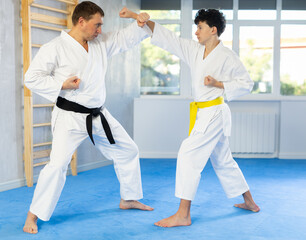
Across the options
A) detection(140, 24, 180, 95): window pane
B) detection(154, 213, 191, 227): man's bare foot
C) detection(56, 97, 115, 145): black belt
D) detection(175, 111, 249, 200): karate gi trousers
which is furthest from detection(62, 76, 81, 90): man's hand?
detection(140, 24, 180, 95): window pane

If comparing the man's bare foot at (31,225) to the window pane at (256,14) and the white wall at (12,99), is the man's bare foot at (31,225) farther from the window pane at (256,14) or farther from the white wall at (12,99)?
the window pane at (256,14)

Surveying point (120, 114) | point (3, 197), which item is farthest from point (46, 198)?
point (120, 114)

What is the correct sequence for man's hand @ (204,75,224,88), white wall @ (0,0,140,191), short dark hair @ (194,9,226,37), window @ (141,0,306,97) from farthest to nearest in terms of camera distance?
window @ (141,0,306,97)
white wall @ (0,0,140,191)
short dark hair @ (194,9,226,37)
man's hand @ (204,75,224,88)

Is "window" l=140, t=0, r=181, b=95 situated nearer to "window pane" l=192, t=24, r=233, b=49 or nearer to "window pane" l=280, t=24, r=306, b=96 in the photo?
"window pane" l=192, t=24, r=233, b=49

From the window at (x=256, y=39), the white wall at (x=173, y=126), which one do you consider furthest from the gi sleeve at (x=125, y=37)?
the window at (x=256, y=39)

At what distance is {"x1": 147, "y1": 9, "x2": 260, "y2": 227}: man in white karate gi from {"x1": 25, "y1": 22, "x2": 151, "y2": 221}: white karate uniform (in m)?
0.37

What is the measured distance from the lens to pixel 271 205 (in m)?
3.08

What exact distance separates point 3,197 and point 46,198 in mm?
1026

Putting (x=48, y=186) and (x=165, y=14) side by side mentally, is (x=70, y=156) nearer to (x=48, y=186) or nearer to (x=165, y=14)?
(x=48, y=186)

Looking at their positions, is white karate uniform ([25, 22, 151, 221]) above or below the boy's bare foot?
above

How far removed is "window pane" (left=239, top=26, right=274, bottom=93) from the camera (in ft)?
17.9

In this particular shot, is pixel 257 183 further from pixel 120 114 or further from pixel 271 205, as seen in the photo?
pixel 120 114

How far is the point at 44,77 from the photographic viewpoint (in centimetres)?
242

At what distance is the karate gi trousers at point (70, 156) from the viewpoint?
7.97ft
